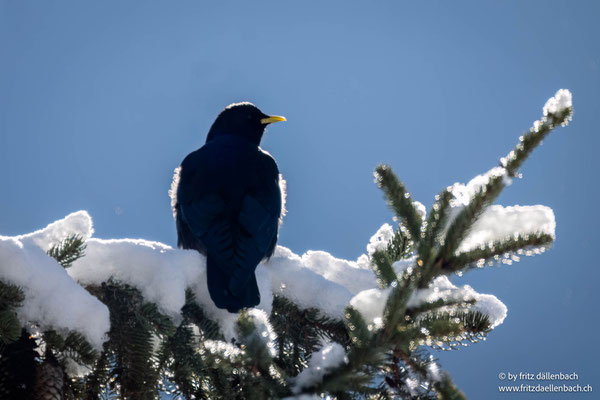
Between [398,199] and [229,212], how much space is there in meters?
1.74

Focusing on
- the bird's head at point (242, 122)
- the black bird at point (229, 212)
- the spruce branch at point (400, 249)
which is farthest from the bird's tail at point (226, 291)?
the bird's head at point (242, 122)

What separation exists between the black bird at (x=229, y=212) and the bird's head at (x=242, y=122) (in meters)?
0.47

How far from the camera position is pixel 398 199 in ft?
4.82

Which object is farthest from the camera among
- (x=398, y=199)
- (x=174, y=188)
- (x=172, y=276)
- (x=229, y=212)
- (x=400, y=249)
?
(x=174, y=188)

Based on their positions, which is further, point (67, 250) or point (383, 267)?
point (67, 250)

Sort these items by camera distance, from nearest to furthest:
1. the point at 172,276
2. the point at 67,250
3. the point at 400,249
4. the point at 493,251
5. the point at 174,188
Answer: the point at 493,251 → the point at 67,250 → the point at 172,276 → the point at 400,249 → the point at 174,188

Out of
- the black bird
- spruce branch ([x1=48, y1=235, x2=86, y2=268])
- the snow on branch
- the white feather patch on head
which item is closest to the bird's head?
the black bird

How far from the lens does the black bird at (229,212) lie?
7.69ft

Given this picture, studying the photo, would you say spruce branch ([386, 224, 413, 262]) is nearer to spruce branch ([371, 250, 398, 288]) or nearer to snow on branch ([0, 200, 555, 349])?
snow on branch ([0, 200, 555, 349])

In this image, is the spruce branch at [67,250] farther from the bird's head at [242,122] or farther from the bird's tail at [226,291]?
the bird's head at [242,122]

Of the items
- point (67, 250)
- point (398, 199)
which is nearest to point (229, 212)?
point (67, 250)

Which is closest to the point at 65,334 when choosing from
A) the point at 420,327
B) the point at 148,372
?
the point at 148,372

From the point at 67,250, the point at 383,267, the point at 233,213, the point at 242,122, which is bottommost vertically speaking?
the point at 383,267

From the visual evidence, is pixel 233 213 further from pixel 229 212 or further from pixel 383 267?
pixel 383 267
